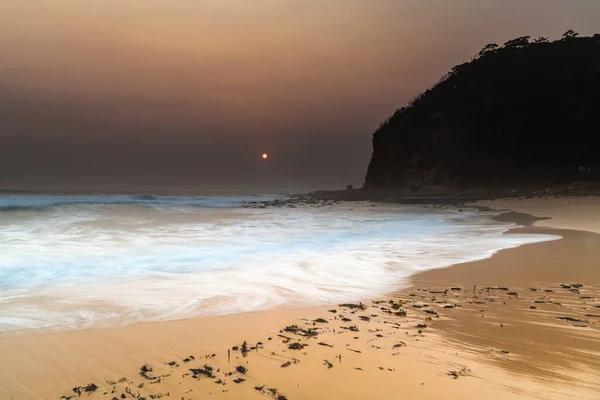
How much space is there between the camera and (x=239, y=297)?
190 inches

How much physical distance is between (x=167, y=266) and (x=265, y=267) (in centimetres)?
191

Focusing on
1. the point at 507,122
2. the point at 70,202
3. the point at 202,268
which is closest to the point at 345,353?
the point at 202,268

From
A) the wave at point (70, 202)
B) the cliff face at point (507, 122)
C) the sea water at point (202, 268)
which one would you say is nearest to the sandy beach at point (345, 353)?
the sea water at point (202, 268)

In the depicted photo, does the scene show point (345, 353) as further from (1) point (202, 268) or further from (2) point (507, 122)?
(2) point (507, 122)

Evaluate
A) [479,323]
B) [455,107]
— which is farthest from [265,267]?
[455,107]

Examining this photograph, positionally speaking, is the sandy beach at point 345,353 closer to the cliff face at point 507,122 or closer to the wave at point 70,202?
the wave at point 70,202

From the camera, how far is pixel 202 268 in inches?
289

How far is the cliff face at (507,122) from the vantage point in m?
32.6

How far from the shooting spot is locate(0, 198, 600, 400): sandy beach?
242 centimetres

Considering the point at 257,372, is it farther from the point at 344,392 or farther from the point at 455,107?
the point at 455,107

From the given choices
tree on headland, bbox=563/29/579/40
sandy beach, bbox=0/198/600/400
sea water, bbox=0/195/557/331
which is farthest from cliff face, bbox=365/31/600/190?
sandy beach, bbox=0/198/600/400

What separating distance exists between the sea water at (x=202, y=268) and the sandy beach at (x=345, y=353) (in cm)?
57

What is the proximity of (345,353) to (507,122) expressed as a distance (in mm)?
38944

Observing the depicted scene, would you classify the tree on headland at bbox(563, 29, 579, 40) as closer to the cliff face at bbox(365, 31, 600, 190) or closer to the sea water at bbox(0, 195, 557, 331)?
the cliff face at bbox(365, 31, 600, 190)
